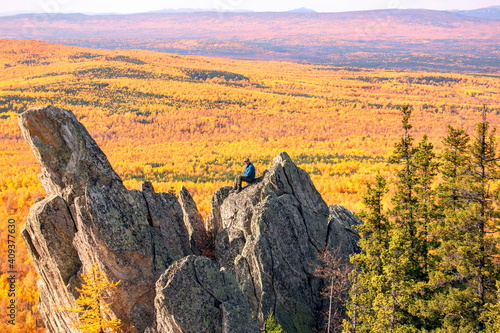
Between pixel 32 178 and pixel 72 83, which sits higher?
pixel 72 83

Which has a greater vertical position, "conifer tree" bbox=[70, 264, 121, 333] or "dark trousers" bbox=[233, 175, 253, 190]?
"dark trousers" bbox=[233, 175, 253, 190]

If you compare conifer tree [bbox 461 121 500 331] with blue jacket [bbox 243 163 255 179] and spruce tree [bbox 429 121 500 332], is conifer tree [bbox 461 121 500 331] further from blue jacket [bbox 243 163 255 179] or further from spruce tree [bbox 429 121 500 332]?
blue jacket [bbox 243 163 255 179]

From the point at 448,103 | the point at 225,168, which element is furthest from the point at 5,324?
the point at 448,103

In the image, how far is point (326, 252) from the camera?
66.8 feet

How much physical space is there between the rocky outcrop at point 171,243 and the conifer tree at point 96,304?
1.26ft

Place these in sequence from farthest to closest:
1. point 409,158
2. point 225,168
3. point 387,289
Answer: point 225,168 → point 409,158 → point 387,289

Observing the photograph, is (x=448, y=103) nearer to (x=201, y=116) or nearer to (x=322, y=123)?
(x=322, y=123)

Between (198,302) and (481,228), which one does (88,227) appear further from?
(481,228)

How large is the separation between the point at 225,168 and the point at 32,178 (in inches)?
999

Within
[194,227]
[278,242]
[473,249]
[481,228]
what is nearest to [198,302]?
[278,242]

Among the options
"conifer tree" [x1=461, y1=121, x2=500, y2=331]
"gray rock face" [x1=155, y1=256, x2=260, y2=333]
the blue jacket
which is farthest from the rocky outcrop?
"conifer tree" [x1=461, y1=121, x2=500, y2=331]

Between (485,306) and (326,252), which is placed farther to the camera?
(326,252)

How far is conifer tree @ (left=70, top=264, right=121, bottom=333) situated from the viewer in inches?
622

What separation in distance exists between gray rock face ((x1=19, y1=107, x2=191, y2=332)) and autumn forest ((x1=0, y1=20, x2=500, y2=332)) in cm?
829
